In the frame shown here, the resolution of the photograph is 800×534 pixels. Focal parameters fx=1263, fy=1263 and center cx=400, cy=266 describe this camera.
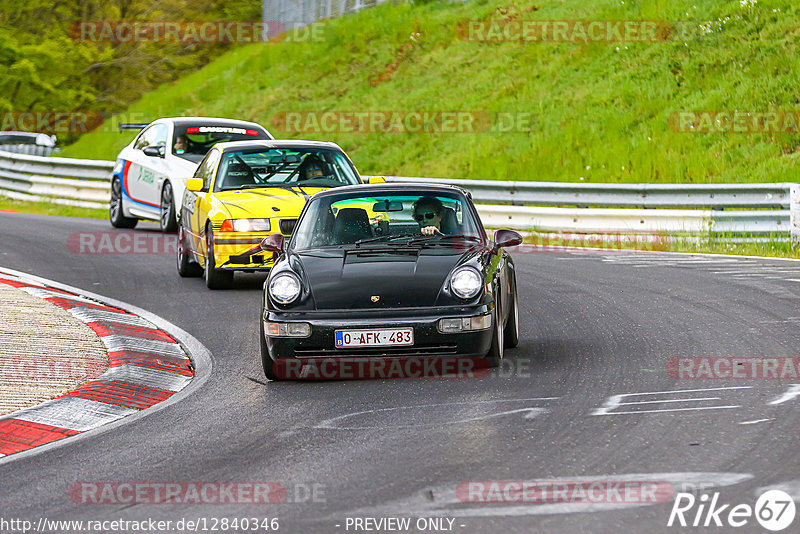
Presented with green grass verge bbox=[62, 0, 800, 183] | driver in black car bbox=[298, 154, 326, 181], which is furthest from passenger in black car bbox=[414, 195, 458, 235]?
green grass verge bbox=[62, 0, 800, 183]

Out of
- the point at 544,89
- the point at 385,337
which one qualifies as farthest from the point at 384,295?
the point at 544,89

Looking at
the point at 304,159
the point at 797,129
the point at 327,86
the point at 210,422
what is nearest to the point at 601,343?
the point at 210,422

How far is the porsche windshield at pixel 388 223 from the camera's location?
9422 mm

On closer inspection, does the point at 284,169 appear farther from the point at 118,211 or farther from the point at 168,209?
the point at 118,211

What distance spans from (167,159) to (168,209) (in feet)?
2.38

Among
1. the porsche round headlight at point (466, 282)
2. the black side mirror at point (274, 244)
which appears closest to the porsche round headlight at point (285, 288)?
the black side mirror at point (274, 244)

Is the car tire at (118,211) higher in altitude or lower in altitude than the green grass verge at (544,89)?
lower

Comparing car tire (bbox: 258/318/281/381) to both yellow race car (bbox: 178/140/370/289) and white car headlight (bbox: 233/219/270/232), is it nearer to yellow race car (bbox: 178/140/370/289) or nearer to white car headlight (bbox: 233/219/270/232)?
yellow race car (bbox: 178/140/370/289)

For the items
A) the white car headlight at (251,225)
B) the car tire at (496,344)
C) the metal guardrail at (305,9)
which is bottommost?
the car tire at (496,344)

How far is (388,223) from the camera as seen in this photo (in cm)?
964

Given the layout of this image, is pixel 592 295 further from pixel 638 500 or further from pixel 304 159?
pixel 638 500

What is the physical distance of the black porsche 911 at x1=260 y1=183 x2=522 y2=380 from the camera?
8.27 meters

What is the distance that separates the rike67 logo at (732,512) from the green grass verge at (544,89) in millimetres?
17225

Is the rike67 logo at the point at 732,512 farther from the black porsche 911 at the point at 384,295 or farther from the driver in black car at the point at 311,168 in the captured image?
the driver in black car at the point at 311,168
